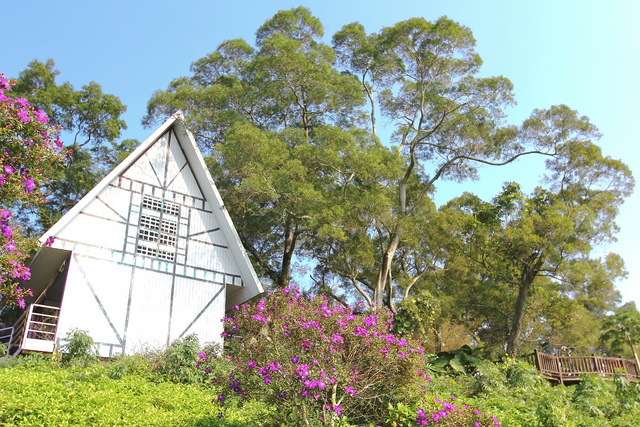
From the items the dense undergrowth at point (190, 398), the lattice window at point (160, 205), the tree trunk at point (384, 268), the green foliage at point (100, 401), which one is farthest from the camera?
the tree trunk at point (384, 268)

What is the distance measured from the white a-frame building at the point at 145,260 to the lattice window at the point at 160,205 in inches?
1.1

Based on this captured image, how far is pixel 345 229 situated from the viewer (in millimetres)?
18375

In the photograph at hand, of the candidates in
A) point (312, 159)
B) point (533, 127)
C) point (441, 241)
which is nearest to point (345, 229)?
point (312, 159)

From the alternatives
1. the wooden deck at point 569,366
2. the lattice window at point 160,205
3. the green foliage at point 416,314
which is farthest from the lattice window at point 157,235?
the wooden deck at point 569,366

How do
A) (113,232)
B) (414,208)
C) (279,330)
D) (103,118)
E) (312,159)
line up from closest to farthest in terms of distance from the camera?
(279,330)
(113,232)
(312,159)
(414,208)
(103,118)

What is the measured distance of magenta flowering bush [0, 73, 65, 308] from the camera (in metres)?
7.39

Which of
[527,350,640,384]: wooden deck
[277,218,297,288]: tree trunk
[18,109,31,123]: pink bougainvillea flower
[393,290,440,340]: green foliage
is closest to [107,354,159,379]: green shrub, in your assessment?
[18,109,31,123]: pink bougainvillea flower

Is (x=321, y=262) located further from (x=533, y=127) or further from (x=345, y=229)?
(x=533, y=127)

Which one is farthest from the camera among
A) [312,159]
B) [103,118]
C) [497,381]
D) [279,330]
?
[103,118]

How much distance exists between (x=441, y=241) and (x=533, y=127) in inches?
219

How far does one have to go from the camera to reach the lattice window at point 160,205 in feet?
48.9

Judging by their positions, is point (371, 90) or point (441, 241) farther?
point (371, 90)

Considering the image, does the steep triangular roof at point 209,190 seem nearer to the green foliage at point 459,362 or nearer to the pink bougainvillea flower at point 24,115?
the green foliage at point 459,362

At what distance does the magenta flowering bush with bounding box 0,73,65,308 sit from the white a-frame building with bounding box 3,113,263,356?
510cm
